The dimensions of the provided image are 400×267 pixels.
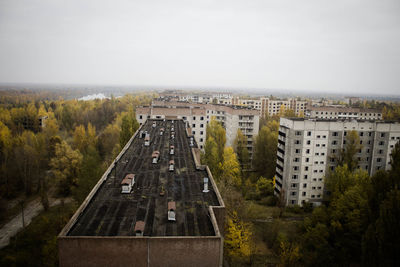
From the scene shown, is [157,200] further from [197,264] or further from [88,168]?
[88,168]

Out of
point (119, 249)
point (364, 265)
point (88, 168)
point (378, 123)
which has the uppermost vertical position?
point (378, 123)

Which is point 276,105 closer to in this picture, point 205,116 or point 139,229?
point 205,116

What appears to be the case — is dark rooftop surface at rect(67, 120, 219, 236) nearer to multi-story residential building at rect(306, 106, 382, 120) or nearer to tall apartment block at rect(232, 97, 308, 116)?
multi-story residential building at rect(306, 106, 382, 120)

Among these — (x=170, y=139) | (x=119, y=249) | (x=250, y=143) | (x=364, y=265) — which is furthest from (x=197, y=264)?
(x=250, y=143)

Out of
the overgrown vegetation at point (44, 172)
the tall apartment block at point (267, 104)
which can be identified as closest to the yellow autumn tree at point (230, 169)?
the overgrown vegetation at point (44, 172)

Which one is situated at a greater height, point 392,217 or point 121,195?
point 121,195

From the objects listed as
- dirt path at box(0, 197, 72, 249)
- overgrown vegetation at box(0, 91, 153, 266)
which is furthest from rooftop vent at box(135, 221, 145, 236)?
dirt path at box(0, 197, 72, 249)

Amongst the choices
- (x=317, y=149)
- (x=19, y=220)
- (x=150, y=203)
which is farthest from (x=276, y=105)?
(x=150, y=203)
